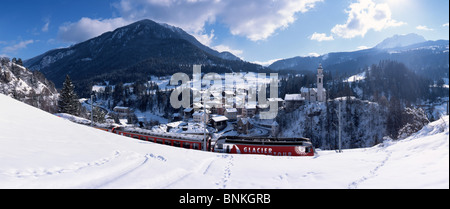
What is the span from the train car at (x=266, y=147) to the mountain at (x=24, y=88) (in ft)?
177

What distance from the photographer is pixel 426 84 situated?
125 m

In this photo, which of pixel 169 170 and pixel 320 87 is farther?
pixel 320 87

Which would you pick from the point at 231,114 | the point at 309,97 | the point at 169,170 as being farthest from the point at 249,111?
the point at 169,170

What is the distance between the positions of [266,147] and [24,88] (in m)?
82.3

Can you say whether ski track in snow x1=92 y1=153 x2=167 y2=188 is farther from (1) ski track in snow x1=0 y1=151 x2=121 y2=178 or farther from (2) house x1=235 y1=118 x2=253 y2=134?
(2) house x1=235 y1=118 x2=253 y2=134

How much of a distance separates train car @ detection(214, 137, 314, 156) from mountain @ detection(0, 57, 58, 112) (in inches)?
2122

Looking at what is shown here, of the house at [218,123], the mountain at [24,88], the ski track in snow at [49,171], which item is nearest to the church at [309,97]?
the house at [218,123]

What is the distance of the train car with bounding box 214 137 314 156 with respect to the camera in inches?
710

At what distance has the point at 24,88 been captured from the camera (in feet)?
218

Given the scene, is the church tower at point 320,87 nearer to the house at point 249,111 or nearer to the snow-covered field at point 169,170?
the house at point 249,111

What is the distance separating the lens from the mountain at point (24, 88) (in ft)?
180

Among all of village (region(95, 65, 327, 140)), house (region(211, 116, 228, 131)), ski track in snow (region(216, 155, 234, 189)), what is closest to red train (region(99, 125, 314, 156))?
ski track in snow (region(216, 155, 234, 189))

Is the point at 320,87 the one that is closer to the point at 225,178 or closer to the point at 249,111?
the point at 249,111
